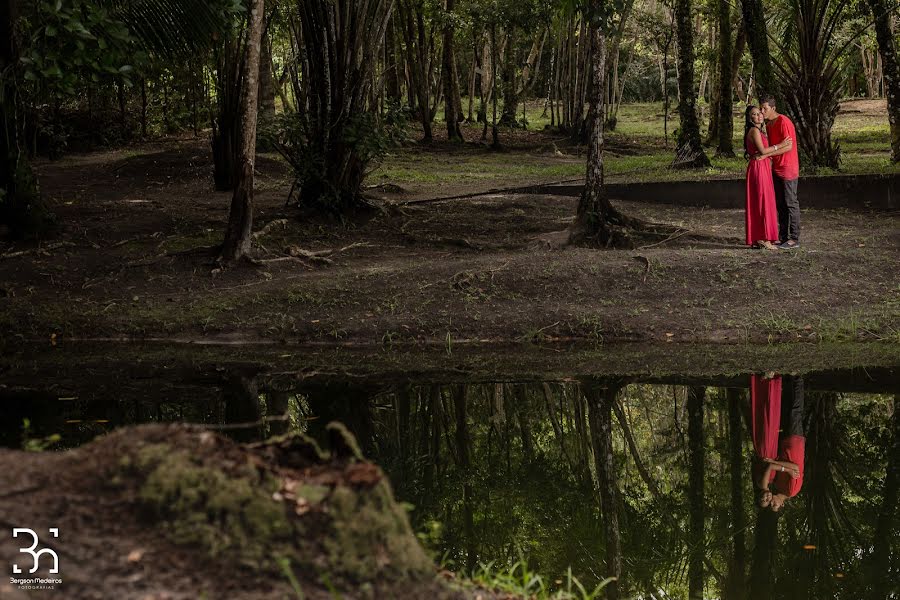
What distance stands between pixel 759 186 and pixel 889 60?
683 cm

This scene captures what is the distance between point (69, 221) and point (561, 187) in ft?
24.4

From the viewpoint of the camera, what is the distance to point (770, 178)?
473 inches

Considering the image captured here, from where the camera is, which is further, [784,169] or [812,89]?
[812,89]

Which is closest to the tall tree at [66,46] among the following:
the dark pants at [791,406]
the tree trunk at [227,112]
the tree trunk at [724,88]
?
the tree trunk at [227,112]

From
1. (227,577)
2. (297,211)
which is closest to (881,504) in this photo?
(227,577)

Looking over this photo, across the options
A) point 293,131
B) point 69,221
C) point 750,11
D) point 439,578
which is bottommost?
point 439,578

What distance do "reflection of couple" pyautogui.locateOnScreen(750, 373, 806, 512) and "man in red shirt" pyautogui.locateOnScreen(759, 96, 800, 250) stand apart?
150 inches

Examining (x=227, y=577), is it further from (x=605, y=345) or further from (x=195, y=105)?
(x=195, y=105)

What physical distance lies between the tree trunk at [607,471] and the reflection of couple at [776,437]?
89 cm

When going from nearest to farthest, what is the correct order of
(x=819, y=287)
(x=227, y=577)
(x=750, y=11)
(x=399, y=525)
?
(x=227, y=577), (x=399, y=525), (x=819, y=287), (x=750, y=11)

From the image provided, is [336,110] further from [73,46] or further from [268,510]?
[268,510]

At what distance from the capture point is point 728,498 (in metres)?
6.34

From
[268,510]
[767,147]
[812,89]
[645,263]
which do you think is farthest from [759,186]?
[268,510]

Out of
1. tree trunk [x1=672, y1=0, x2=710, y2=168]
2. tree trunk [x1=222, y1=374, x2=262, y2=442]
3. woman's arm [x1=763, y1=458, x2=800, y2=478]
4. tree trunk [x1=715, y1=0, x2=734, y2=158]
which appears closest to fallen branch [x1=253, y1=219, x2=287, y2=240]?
tree trunk [x1=222, y1=374, x2=262, y2=442]
